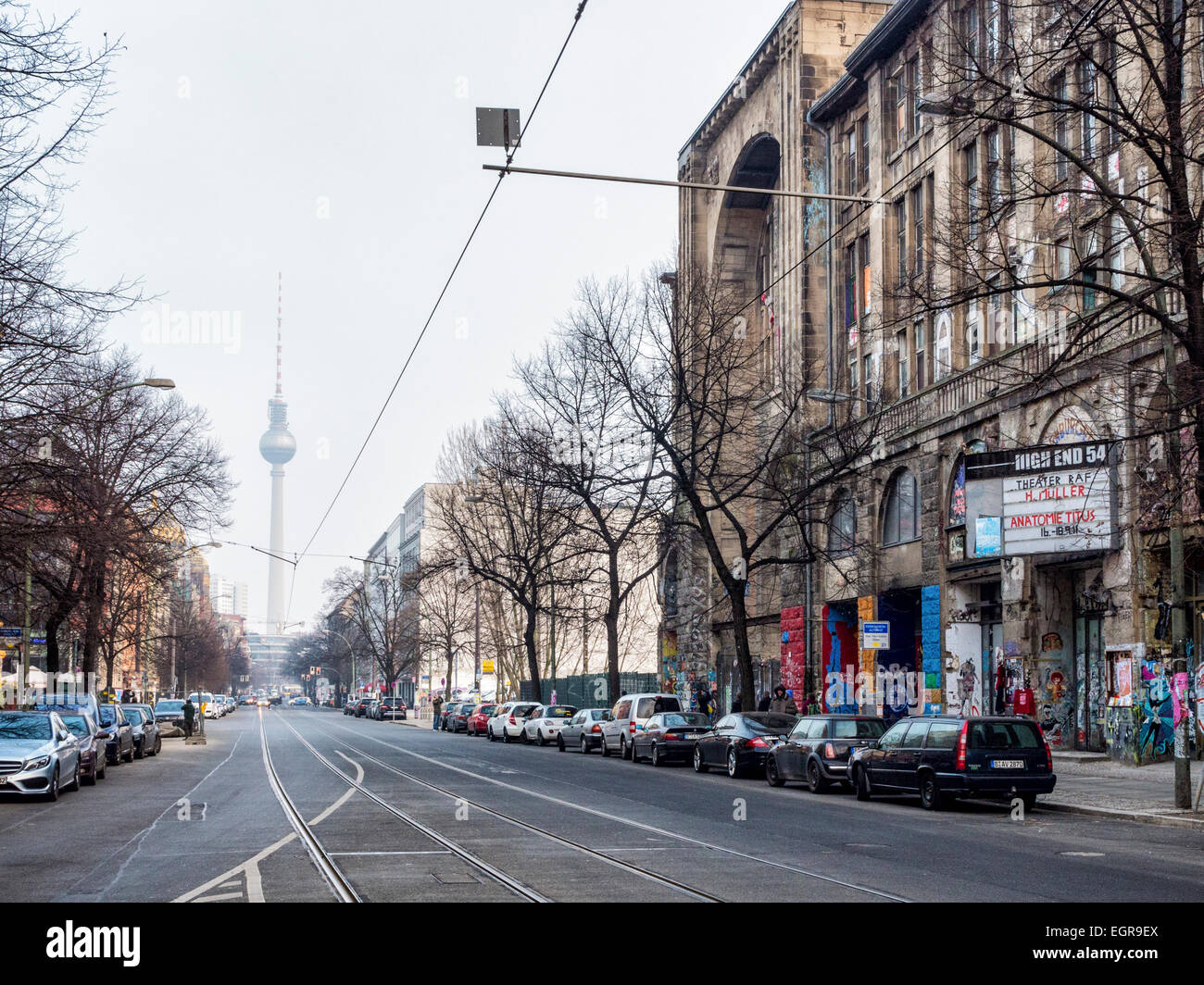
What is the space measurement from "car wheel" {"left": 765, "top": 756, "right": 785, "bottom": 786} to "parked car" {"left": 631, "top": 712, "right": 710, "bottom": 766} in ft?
23.6

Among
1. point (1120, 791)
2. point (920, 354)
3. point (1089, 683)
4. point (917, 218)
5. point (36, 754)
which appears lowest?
point (1120, 791)

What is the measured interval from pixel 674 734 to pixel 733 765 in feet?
17.0

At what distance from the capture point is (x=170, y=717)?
188 ft

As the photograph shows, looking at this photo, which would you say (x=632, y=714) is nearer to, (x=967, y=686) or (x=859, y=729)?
(x=967, y=686)

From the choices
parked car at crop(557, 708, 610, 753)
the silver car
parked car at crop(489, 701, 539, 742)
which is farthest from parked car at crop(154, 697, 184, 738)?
the silver car

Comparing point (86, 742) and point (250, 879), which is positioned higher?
point (250, 879)

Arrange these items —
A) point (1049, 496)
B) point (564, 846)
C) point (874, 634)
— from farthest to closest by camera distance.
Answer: point (874, 634) < point (1049, 496) < point (564, 846)

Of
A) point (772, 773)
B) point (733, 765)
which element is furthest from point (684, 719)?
point (772, 773)

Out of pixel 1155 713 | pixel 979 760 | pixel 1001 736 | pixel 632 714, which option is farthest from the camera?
pixel 632 714

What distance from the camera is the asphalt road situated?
453 inches

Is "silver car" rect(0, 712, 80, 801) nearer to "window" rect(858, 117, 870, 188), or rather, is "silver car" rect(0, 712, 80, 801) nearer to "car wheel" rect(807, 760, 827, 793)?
"car wheel" rect(807, 760, 827, 793)

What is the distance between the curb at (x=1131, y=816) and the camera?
61.6 ft
